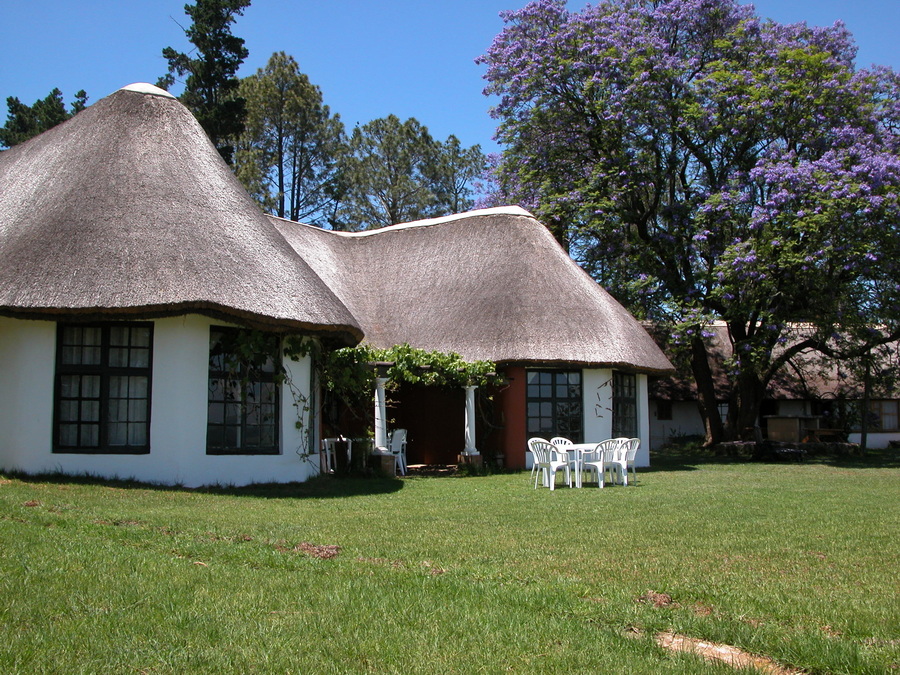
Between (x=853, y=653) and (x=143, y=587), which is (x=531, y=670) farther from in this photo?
(x=143, y=587)

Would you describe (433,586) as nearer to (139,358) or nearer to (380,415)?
(139,358)

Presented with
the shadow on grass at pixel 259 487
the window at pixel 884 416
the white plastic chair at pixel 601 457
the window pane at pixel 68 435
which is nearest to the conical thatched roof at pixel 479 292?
the white plastic chair at pixel 601 457

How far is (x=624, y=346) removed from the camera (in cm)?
2017

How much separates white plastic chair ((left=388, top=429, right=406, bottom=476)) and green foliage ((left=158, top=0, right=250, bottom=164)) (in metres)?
17.9

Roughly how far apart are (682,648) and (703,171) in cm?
2529

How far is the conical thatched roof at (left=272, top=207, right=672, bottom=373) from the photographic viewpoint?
19516 mm

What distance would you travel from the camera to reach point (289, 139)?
38.6 m

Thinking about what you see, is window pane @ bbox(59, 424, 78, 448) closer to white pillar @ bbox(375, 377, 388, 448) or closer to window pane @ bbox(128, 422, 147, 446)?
window pane @ bbox(128, 422, 147, 446)


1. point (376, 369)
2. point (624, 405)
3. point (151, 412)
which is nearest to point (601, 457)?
point (376, 369)

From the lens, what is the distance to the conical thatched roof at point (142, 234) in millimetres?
12336

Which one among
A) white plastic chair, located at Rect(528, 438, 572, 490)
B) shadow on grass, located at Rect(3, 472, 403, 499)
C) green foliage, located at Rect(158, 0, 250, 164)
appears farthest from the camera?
green foliage, located at Rect(158, 0, 250, 164)

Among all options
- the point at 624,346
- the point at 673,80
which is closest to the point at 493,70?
the point at 673,80

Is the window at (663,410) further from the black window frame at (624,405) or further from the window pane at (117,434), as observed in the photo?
the window pane at (117,434)

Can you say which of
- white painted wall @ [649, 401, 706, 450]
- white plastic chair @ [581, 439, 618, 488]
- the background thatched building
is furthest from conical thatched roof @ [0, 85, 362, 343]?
white painted wall @ [649, 401, 706, 450]
